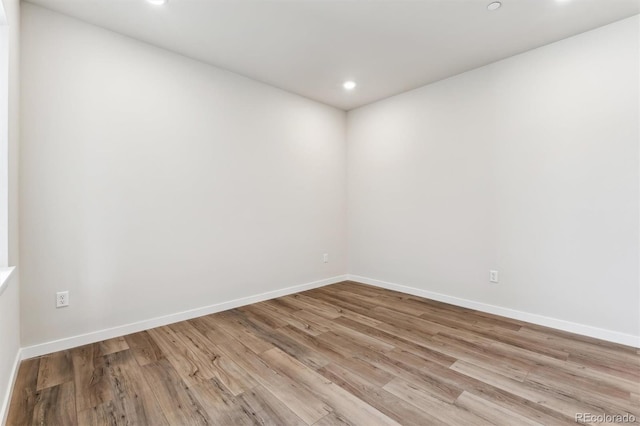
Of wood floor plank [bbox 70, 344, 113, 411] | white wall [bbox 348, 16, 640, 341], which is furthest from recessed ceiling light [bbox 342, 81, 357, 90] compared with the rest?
wood floor plank [bbox 70, 344, 113, 411]

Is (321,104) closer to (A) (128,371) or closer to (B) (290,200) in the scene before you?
(B) (290,200)

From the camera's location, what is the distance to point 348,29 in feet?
8.10

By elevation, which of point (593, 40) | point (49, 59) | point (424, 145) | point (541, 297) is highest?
point (593, 40)

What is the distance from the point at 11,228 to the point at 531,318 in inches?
160

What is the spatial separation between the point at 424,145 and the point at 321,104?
61.2 inches

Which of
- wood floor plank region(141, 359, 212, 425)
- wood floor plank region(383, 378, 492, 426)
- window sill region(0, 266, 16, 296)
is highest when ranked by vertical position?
window sill region(0, 266, 16, 296)

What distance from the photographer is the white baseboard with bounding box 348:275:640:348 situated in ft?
7.69

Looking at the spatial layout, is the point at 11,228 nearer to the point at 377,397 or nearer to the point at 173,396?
the point at 173,396

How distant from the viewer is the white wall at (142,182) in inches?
86.4

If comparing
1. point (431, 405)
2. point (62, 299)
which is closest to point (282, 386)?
point (431, 405)

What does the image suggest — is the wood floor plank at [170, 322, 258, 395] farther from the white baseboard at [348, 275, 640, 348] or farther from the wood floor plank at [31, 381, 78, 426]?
the white baseboard at [348, 275, 640, 348]

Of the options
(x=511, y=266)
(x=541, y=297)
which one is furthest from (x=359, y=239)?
(x=541, y=297)

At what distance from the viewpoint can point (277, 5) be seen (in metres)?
2.19

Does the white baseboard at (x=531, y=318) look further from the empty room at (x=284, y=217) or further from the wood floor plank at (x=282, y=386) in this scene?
the wood floor plank at (x=282, y=386)
